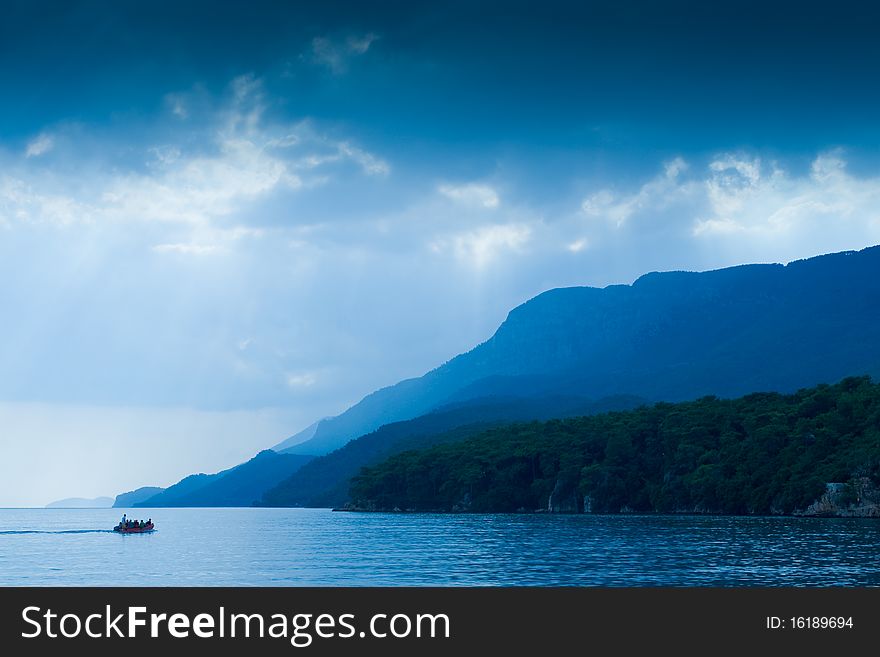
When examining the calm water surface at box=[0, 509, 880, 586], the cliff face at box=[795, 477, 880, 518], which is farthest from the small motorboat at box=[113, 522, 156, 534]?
the cliff face at box=[795, 477, 880, 518]

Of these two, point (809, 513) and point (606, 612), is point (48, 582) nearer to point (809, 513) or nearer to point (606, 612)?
point (606, 612)

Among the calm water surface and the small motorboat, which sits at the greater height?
the calm water surface

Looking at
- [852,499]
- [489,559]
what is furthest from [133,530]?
[852,499]

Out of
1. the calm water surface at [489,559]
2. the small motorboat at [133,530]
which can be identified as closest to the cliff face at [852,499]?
the calm water surface at [489,559]

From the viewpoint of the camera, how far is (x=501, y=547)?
98.0 m

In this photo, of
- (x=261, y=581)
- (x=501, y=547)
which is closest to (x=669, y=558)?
(x=501, y=547)

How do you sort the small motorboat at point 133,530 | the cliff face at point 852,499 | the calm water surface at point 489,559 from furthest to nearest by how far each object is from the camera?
1. the small motorboat at point 133,530
2. the cliff face at point 852,499
3. the calm water surface at point 489,559

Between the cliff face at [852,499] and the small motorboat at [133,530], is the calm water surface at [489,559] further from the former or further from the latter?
the cliff face at [852,499]

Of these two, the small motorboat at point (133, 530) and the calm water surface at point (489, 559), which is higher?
the calm water surface at point (489, 559)

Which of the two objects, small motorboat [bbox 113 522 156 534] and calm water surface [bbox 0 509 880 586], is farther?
small motorboat [bbox 113 522 156 534]

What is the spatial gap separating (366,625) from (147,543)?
109086mm

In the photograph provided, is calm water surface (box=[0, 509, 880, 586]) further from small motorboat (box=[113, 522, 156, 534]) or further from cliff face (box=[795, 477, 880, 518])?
cliff face (box=[795, 477, 880, 518])

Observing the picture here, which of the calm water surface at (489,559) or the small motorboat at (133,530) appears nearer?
the calm water surface at (489,559)

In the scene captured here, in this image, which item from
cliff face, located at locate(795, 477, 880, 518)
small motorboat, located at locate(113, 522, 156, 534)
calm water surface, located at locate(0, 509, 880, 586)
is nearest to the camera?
calm water surface, located at locate(0, 509, 880, 586)
